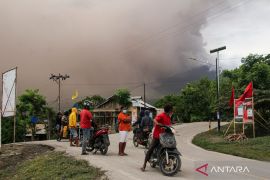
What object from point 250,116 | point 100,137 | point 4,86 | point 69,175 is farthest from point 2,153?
point 250,116

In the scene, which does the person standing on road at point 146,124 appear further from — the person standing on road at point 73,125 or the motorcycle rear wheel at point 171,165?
the motorcycle rear wheel at point 171,165

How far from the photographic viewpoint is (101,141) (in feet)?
49.4

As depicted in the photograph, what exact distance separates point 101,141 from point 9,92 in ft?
26.3

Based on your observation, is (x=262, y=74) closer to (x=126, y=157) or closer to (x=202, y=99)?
(x=126, y=157)

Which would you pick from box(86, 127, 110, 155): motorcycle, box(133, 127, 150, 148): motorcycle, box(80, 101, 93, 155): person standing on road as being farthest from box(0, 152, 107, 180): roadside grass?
box(133, 127, 150, 148): motorcycle

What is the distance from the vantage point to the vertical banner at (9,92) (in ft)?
67.2

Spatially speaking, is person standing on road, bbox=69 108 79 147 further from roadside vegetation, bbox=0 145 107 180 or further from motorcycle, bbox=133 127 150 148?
motorcycle, bbox=133 127 150 148

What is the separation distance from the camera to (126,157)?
14539 mm

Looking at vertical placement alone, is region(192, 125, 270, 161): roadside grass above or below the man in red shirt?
below

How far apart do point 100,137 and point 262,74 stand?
20.4m

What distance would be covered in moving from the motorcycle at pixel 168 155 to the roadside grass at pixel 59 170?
1580 millimetres

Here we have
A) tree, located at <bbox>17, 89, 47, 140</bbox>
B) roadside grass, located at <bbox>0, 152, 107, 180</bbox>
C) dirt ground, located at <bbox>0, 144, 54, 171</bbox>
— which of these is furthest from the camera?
tree, located at <bbox>17, 89, 47, 140</bbox>

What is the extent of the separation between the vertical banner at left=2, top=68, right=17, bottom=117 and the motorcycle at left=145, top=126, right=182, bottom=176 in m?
12.3

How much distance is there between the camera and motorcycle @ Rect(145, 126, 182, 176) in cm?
1016
